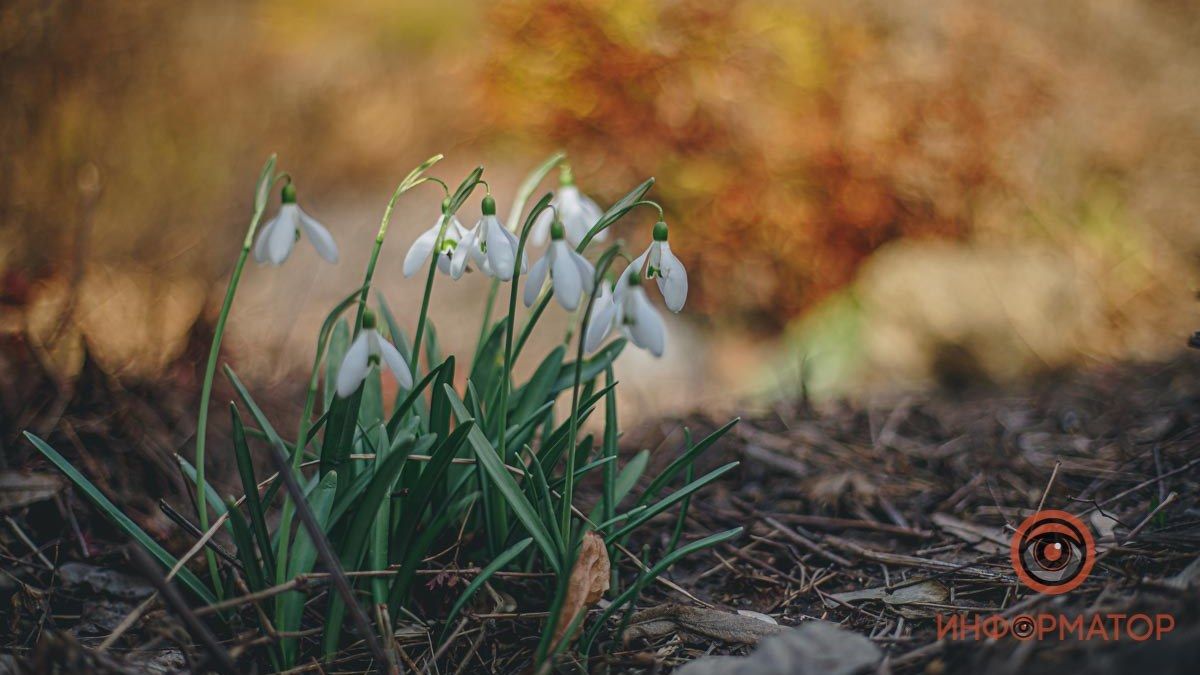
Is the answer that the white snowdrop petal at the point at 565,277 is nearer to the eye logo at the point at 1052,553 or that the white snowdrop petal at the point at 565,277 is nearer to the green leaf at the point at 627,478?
the green leaf at the point at 627,478

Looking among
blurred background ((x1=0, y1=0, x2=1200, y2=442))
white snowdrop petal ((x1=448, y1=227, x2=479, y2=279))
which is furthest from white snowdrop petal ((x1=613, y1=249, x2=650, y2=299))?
blurred background ((x1=0, y1=0, x2=1200, y2=442))

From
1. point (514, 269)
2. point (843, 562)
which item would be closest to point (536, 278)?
point (514, 269)

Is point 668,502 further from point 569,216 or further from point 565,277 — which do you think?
point 569,216

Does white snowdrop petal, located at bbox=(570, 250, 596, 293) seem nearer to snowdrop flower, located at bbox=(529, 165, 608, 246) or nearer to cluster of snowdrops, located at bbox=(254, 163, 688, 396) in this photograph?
cluster of snowdrops, located at bbox=(254, 163, 688, 396)

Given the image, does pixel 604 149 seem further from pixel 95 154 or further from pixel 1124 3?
pixel 1124 3

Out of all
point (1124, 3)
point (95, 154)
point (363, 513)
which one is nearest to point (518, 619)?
point (363, 513)

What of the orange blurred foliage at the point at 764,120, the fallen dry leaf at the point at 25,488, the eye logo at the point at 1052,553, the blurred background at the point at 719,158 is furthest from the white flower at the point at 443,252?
the orange blurred foliage at the point at 764,120
